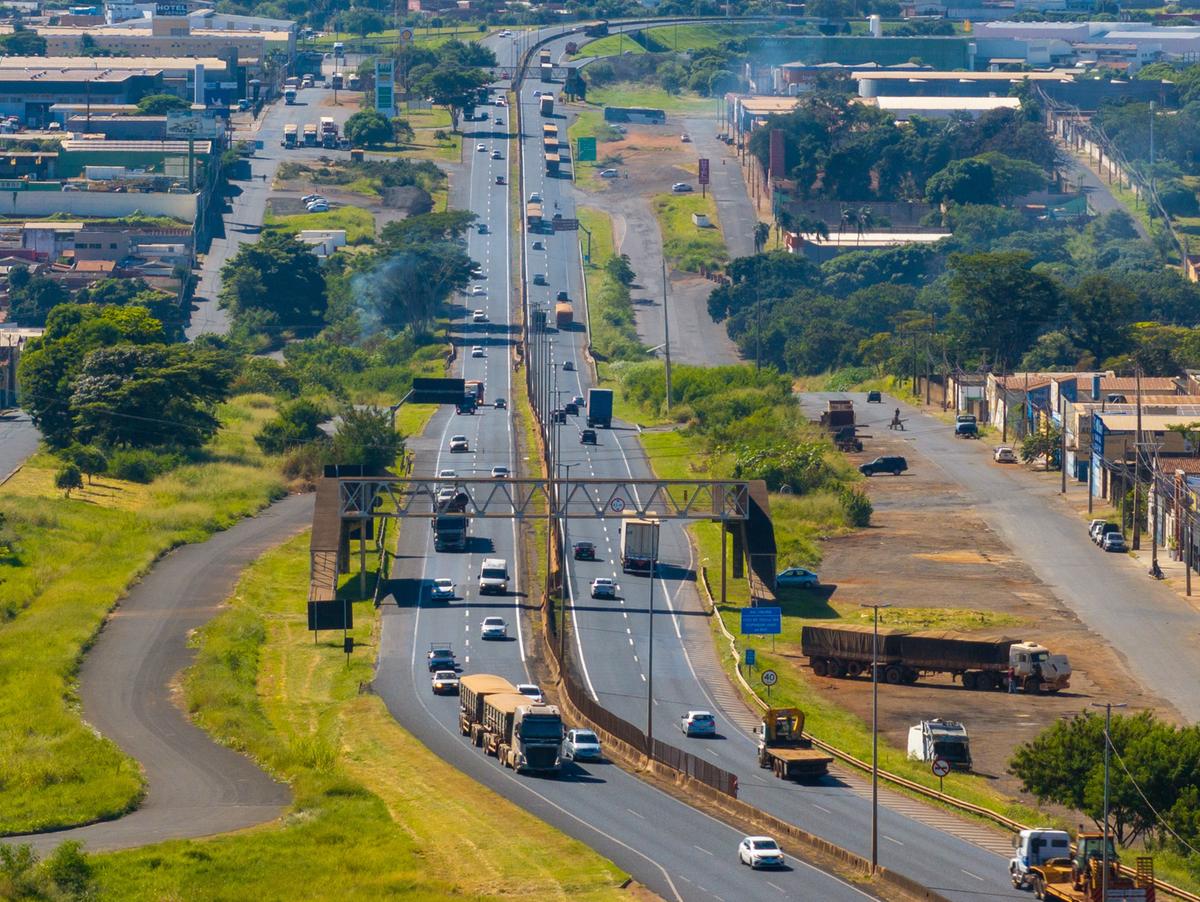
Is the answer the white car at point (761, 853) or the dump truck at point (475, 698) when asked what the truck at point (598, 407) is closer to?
the dump truck at point (475, 698)

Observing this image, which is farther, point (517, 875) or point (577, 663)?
point (577, 663)

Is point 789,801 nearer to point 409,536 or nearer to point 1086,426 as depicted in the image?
point 409,536

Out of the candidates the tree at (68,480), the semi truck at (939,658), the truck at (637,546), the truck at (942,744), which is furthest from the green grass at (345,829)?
the tree at (68,480)

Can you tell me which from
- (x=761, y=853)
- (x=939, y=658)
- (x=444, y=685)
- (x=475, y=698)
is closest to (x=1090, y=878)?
(x=761, y=853)

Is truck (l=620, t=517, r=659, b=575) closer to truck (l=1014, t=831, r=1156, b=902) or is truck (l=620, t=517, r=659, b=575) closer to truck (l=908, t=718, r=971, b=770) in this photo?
truck (l=908, t=718, r=971, b=770)

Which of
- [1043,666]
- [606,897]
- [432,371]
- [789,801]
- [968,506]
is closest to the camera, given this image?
[606,897]

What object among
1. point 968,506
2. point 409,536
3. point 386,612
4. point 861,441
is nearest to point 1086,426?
point 968,506
